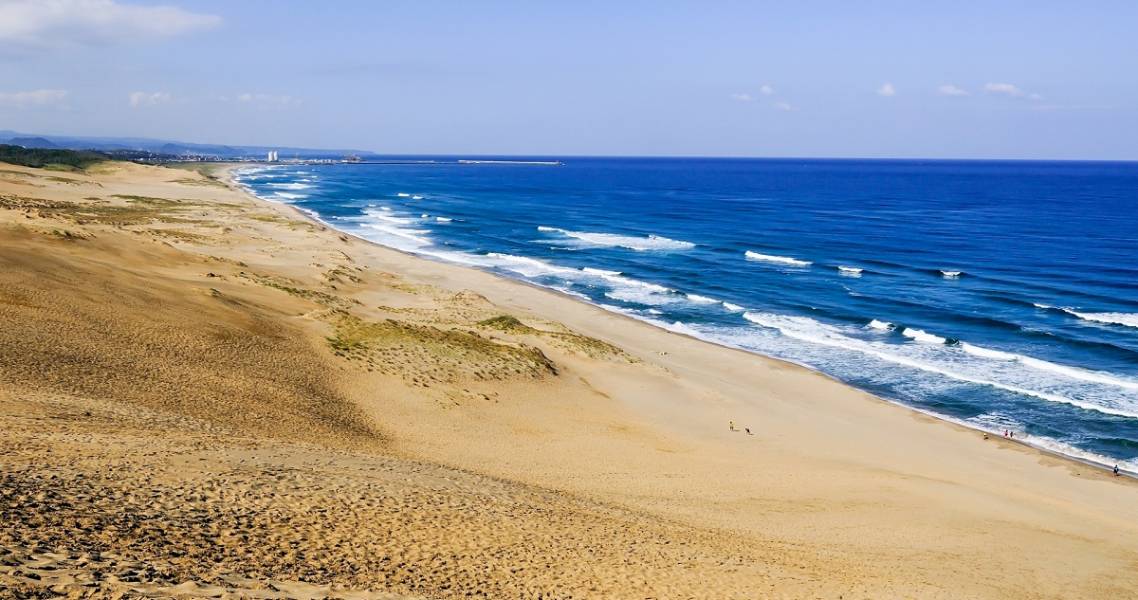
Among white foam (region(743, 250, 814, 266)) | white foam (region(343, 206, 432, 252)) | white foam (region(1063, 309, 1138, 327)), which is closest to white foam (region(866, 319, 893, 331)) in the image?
white foam (region(1063, 309, 1138, 327))

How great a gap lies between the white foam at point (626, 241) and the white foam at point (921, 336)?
35.1 meters

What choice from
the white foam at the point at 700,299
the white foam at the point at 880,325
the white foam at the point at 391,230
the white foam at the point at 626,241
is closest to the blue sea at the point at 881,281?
the white foam at the point at 880,325

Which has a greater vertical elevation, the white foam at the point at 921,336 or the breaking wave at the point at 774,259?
the breaking wave at the point at 774,259

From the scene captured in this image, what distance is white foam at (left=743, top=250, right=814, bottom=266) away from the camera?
72.6m

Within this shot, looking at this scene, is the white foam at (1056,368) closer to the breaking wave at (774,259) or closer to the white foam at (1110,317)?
the white foam at (1110,317)

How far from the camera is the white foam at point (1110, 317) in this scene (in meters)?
49.4

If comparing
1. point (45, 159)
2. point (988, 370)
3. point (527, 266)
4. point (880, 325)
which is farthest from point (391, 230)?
point (45, 159)

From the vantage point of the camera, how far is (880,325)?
1986 inches

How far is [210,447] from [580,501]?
361 inches

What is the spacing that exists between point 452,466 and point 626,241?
67.0 metres

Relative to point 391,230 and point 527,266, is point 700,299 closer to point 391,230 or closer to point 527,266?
point 527,266

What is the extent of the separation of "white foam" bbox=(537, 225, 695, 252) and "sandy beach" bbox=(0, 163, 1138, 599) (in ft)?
130

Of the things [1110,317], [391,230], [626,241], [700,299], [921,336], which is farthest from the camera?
[391,230]

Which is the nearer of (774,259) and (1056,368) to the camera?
(1056,368)
